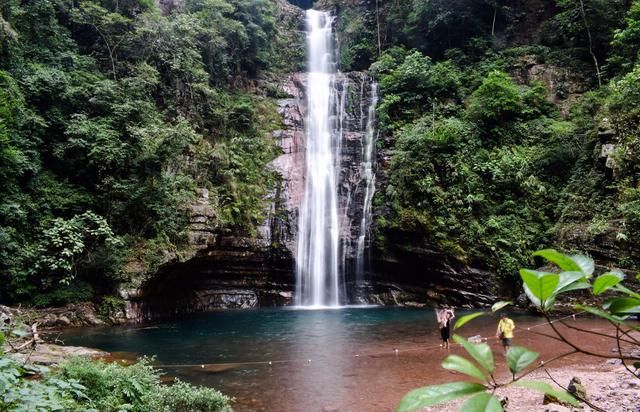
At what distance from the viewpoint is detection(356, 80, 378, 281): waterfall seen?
69.2 feet

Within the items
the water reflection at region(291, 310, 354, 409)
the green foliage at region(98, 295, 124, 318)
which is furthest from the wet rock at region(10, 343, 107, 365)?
the green foliage at region(98, 295, 124, 318)

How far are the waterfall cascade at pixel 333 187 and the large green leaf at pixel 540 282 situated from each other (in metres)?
20.0

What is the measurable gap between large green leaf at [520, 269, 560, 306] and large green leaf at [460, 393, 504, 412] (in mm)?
255

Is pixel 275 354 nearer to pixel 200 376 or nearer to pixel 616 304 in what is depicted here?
pixel 200 376

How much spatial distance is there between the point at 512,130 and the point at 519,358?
2154cm

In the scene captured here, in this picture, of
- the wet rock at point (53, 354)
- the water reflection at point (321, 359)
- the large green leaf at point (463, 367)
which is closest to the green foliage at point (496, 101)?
the water reflection at point (321, 359)

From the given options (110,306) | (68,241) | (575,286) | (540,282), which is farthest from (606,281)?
(110,306)

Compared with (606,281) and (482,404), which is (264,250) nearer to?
(606,281)

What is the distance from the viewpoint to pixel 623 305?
38.7 inches

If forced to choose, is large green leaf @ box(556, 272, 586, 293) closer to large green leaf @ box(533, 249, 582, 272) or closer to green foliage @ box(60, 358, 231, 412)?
large green leaf @ box(533, 249, 582, 272)

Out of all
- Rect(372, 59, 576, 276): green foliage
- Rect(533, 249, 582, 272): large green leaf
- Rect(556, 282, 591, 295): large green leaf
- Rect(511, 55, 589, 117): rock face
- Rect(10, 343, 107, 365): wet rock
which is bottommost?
Rect(10, 343, 107, 365): wet rock

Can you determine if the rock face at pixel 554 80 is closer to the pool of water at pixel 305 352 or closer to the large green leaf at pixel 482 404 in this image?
the pool of water at pixel 305 352

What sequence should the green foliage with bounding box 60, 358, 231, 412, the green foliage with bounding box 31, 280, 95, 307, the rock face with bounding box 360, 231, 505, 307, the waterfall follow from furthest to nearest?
1. the waterfall
2. the rock face with bounding box 360, 231, 505, 307
3. the green foliage with bounding box 31, 280, 95, 307
4. the green foliage with bounding box 60, 358, 231, 412

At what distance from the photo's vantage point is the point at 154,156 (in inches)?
643
